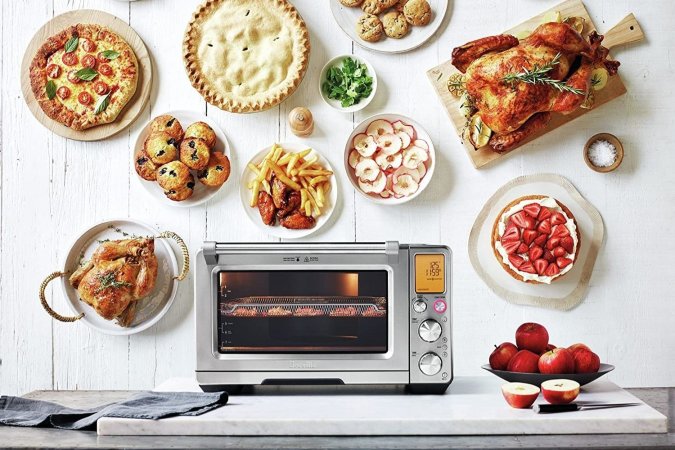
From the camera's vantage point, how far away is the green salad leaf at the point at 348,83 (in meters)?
2.65

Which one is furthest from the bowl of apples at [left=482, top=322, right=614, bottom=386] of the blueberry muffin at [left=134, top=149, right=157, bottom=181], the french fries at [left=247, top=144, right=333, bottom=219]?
the blueberry muffin at [left=134, top=149, right=157, bottom=181]

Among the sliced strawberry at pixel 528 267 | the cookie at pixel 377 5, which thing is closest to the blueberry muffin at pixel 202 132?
the cookie at pixel 377 5

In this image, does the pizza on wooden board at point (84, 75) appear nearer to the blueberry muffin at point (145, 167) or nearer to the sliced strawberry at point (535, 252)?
the blueberry muffin at point (145, 167)

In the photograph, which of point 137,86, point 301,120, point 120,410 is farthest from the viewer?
point 137,86

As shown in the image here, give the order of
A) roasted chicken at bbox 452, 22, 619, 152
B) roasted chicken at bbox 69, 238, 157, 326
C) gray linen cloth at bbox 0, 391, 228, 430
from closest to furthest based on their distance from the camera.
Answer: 1. gray linen cloth at bbox 0, 391, 228, 430
2. roasted chicken at bbox 452, 22, 619, 152
3. roasted chicken at bbox 69, 238, 157, 326

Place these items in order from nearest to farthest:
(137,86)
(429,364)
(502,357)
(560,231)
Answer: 1. (429,364)
2. (502,357)
3. (560,231)
4. (137,86)

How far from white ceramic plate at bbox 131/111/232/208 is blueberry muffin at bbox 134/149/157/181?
20 millimetres

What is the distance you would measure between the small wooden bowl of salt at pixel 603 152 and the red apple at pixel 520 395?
96 cm

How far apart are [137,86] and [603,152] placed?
5.48 ft

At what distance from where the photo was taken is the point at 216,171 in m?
2.62

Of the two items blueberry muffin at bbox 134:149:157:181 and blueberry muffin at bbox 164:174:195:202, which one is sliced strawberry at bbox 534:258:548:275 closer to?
blueberry muffin at bbox 164:174:195:202

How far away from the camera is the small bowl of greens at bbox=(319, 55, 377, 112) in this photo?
104 inches

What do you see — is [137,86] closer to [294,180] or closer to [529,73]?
[294,180]

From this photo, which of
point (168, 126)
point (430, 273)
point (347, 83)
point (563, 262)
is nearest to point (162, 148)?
point (168, 126)
